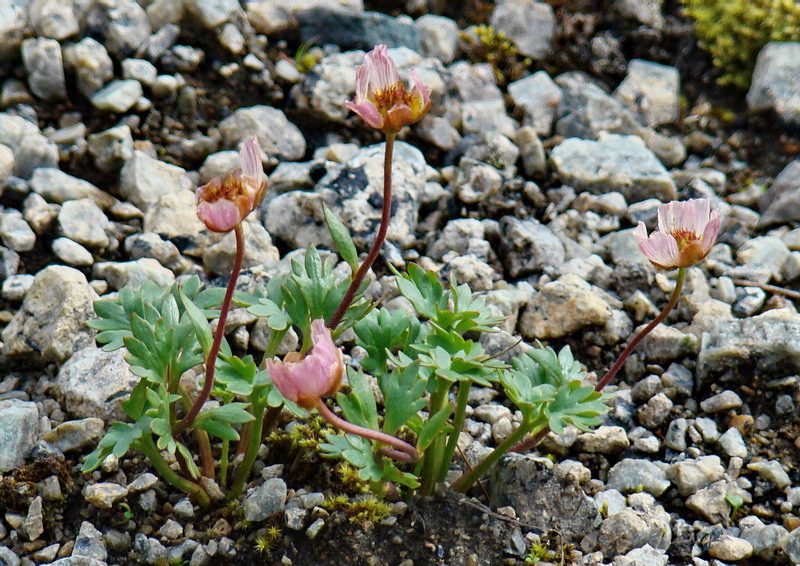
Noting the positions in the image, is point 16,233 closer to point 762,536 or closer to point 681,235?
point 681,235

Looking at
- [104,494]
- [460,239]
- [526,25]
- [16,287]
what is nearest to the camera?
[104,494]

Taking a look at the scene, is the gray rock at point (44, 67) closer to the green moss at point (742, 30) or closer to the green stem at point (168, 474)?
the green stem at point (168, 474)

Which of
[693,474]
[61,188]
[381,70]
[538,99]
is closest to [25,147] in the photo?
[61,188]

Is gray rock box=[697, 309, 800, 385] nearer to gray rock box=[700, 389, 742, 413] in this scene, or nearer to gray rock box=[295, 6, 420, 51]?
gray rock box=[700, 389, 742, 413]

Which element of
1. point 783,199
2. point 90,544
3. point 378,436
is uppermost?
point 378,436

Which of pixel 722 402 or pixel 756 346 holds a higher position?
pixel 756 346

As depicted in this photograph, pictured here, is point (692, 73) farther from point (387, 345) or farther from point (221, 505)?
point (221, 505)

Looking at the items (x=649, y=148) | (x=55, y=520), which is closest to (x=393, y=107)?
(x=55, y=520)
